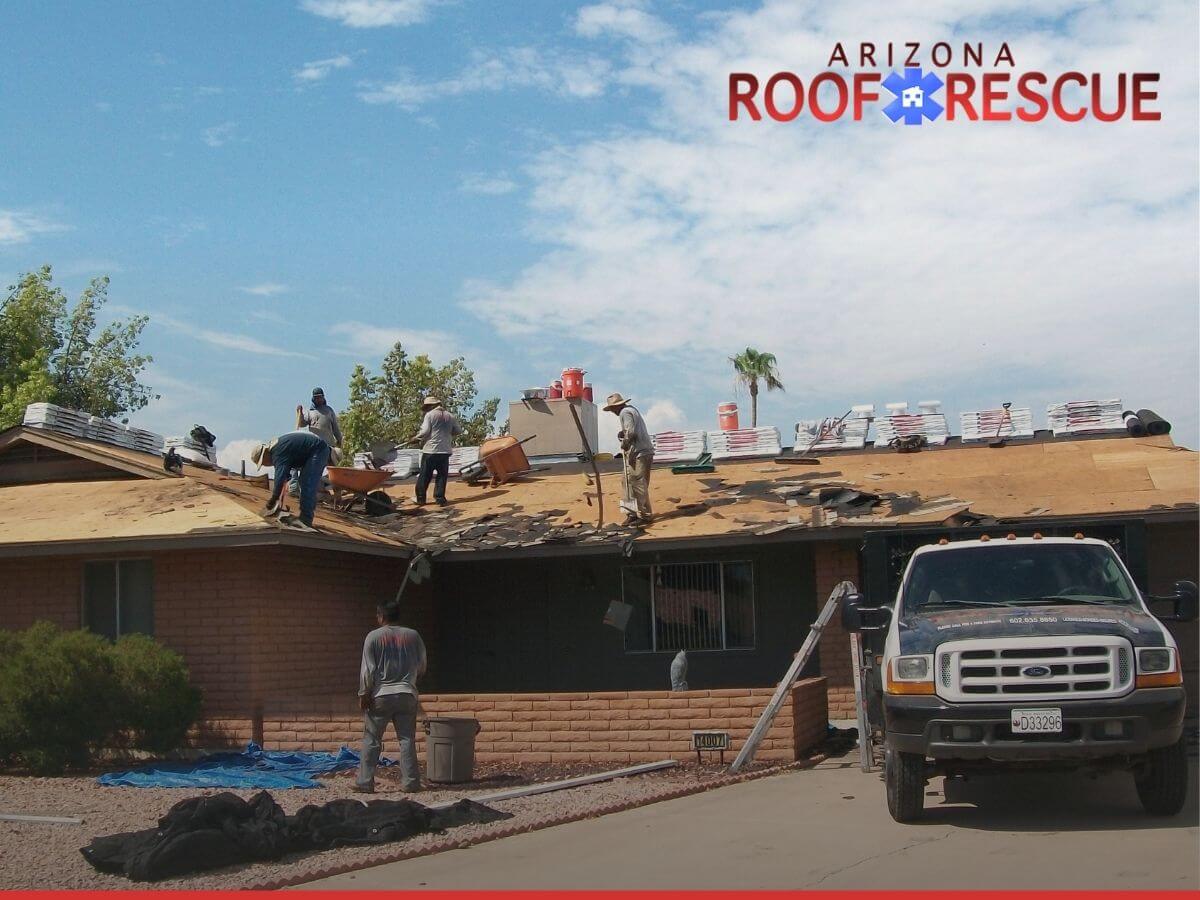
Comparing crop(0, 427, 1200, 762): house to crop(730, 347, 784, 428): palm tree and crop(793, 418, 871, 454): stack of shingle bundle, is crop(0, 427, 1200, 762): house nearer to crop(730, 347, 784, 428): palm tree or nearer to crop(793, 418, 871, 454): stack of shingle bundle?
crop(793, 418, 871, 454): stack of shingle bundle

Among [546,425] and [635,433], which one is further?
[546,425]

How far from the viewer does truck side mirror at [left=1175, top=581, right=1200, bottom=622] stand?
955cm

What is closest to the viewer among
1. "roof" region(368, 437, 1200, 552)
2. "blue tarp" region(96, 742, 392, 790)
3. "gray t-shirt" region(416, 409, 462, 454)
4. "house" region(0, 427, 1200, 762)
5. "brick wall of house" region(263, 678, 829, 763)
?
"blue tarp" region(96, 742, 392, 790)

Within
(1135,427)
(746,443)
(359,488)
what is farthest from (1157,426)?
(359,488)

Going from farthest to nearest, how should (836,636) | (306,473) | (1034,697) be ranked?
(836,636) < (306,473) < (1034,697)

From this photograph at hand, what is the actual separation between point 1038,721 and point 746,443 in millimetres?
13531

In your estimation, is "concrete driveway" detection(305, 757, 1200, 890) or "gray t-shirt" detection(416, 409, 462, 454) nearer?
"concrete driveway" detection(305, 757, 1200, 890)

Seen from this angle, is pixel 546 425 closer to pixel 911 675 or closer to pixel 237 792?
pixel 237 792

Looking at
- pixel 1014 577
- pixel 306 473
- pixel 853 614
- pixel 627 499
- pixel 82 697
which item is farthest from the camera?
pixel 627 499

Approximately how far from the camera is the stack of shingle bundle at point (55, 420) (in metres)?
17.8

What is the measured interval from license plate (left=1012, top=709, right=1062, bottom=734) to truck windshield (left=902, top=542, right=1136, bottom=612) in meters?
1.26

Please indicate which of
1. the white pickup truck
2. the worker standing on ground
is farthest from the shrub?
the white pickup truck

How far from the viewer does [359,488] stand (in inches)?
771

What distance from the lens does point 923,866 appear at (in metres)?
7.60
